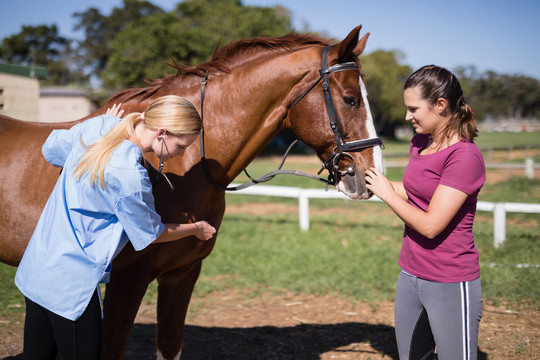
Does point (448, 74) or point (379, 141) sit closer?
point (448, 74)

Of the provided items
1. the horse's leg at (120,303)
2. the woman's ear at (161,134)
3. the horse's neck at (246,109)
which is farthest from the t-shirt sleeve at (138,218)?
the horse's neck at (246,109)

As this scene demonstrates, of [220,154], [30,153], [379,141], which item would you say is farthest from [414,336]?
[30,153]

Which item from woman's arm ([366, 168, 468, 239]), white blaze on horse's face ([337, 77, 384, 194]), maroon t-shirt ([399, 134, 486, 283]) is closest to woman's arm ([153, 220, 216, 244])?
white blaze on horse's face ([337, 77, 384, 194])

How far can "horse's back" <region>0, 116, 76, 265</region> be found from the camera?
264 cm

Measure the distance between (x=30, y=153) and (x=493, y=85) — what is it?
9572 centimetres

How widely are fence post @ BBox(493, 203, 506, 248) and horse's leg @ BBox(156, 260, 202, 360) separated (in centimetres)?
549

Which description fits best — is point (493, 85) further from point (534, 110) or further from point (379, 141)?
point (379, 141)

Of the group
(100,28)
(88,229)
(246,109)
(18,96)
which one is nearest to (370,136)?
(246,109)

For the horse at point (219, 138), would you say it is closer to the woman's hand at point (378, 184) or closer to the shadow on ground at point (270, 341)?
the woman's hand at point (378, 184)

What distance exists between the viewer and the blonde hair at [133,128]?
1.89 m

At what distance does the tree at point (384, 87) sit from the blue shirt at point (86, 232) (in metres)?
42.9

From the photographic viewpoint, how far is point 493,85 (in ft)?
276

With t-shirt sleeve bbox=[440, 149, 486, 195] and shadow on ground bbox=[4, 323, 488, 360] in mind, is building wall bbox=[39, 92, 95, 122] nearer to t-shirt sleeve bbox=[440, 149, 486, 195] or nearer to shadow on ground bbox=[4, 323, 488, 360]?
shadow on ground bbox=[4, 323, 488, 360]

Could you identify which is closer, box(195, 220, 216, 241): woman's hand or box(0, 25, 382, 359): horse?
box(195, 220, 216, 241): woman's hand
